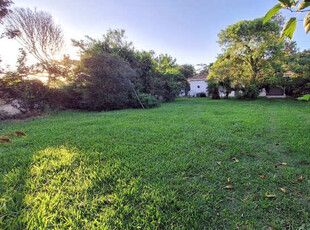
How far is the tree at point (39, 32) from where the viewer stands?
316 inches

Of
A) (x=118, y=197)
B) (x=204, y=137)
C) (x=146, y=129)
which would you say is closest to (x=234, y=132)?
(x=204, y=137)

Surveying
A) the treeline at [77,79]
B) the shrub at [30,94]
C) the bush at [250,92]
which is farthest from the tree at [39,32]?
the bush at [250,92]

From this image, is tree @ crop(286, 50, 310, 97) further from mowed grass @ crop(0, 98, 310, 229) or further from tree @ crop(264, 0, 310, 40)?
tree @ crop(264, 0, 310, 40)

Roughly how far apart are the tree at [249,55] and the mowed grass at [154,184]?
9941 mm

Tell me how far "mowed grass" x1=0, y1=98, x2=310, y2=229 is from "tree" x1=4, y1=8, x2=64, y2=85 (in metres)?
8.11

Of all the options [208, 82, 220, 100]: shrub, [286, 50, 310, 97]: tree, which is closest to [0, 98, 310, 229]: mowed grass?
[286, 50, 310, 97]: tree

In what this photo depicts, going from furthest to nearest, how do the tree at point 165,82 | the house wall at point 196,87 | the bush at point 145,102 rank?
the house wall at point 196,87, the tree at point 165,82, the bush at point 145,102

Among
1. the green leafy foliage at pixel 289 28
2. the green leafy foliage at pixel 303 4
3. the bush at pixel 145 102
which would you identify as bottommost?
the bush at pixel 145 102

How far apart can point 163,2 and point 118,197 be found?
693 centimetres

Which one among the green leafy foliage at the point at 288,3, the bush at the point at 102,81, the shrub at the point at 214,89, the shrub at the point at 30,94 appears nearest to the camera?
the green leafy foliage at the point at 288,3

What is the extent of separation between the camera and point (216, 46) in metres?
12.6

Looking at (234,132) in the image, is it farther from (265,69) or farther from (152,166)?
(265,69)

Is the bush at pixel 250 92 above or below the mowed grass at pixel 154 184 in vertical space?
above

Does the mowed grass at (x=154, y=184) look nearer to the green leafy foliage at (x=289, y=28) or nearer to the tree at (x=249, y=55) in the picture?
the green leafy foliage at (x=289, y=28)
